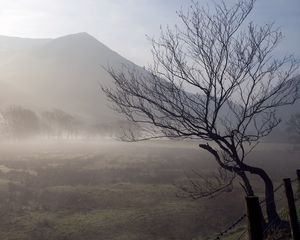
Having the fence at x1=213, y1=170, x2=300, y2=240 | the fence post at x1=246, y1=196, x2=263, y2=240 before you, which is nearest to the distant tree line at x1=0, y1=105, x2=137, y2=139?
the fence at x1=213, y1=170, x2=300, y2=240

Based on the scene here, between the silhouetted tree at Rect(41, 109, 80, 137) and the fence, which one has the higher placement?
the silhouetted tree at Rect(41, 109, 80, 137)

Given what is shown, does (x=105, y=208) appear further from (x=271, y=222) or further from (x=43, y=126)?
(x=43, y=126)

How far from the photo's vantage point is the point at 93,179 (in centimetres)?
5241

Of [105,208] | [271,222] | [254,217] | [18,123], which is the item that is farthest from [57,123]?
[254,217]

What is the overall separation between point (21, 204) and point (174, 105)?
2658 cm

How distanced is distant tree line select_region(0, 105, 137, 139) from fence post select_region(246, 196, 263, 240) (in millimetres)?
118131

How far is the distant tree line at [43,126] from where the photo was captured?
147 m

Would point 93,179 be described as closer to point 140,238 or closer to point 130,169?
point 130,169

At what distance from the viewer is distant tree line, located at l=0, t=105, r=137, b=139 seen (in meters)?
147

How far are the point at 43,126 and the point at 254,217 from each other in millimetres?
165122

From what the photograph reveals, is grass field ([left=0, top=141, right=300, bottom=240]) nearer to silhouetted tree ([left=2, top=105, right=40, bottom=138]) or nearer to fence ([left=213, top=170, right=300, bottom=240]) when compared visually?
fence ([left=213, top=170, right=300, bottom=240])

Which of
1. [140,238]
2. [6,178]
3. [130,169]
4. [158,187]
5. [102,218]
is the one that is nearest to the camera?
[140,238]

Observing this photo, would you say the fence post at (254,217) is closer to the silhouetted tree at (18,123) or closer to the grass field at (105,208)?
the grass field at (105,208)

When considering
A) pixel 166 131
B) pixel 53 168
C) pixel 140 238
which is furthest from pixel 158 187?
pixel 166 131
